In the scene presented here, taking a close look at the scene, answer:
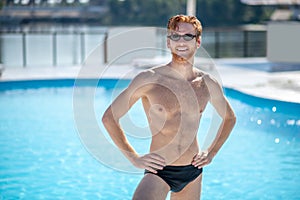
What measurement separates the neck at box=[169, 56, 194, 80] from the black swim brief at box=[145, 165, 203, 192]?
394 millimetres

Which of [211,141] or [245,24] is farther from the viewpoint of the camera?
[245,24]

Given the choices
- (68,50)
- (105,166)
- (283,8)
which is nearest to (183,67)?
(105,166)

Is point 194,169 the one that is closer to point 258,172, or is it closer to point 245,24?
point 258,172

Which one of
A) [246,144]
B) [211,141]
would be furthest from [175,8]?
[211,141]

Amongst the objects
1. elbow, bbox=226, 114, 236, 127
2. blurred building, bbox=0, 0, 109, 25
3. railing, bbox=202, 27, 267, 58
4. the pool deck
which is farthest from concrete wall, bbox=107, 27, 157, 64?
blurred building, bbox=0, 0, 109, 25

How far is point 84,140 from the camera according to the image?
222 centimetres

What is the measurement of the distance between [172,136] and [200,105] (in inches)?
7.8

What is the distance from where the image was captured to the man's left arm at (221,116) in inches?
92.8

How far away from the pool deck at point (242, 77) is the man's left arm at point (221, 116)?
5741 mm

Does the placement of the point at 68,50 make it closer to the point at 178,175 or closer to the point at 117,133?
the point at 178,175

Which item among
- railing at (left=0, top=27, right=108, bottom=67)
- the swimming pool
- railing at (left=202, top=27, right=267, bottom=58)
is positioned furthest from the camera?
railing at (left=202, top=27, right=267, bottom=58)

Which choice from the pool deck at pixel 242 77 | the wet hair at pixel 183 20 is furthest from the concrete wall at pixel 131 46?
the pool deck at pixel 242 77

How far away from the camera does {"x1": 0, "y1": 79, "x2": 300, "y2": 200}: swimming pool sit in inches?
194

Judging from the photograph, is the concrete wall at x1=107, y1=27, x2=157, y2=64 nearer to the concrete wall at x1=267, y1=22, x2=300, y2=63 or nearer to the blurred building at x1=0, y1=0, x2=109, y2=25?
the concrete wall at x1=267, y1=22, x2=300, y2=63
